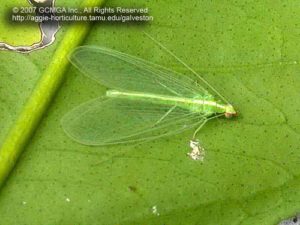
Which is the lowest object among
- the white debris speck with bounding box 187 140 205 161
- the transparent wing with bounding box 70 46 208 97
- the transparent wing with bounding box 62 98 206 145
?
the white debris speck with bounding box 187 140 205 161

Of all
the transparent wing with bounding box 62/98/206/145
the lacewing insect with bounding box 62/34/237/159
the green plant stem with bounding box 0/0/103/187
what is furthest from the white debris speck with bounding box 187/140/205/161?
the green plant stem with bounding box 0/0/103/187

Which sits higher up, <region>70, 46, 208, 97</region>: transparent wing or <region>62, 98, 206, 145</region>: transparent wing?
<region>70, 46, 208, 97</region>: transparent wing

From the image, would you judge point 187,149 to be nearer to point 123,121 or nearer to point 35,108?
point 123,121

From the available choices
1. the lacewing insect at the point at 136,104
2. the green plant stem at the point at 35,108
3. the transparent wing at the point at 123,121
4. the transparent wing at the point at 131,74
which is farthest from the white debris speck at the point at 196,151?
the green plant stem at the point at 35,108

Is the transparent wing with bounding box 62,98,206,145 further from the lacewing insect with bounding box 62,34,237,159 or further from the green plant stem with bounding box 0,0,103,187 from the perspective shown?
the green plant stem with bounding box 0,0,103,187

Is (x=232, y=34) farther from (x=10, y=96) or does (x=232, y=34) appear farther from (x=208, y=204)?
(x=10, y=96)

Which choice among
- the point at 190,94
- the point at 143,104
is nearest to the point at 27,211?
the point at 143,104
